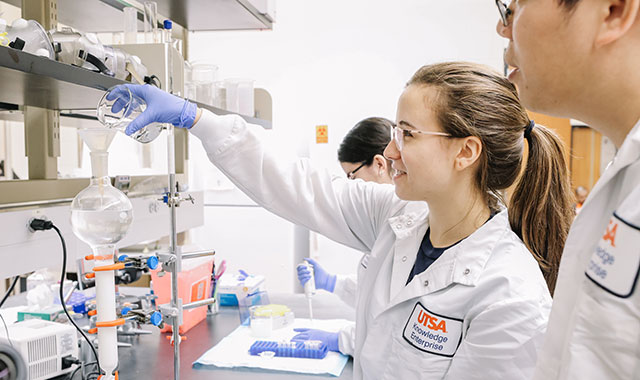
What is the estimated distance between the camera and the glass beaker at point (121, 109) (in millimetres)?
1088

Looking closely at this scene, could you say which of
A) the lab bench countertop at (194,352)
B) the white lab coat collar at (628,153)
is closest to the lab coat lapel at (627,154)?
the white lab coat collar at (628,153)

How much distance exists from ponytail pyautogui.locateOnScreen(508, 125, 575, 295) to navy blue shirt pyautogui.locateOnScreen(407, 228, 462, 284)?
228 millimetres

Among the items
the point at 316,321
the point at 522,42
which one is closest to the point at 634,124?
the point at 522,42

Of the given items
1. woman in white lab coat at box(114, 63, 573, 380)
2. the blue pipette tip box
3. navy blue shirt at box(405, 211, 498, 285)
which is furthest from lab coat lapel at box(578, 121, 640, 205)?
the blue pipette tip box

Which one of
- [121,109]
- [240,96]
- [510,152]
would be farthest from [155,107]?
[240,96]

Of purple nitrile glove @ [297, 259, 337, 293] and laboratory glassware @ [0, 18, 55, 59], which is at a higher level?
laboratory glassware @ [0, 18, 55, 59]

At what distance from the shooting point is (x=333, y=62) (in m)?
4.36

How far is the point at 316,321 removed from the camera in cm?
205

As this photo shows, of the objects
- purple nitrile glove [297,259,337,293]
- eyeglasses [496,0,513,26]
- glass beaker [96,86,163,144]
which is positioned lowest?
purple nitrile glove [297,259,337,293]

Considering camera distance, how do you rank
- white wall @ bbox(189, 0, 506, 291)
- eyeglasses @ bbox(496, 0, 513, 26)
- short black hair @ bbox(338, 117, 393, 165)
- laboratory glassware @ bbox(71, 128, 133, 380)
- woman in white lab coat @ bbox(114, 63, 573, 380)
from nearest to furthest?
eyeglasses @ bbox(496, 0, 513, 26), laboratory glassware @ bbox(71, 128, 133, 380), woman in white lab coat @ bbox(114, 63, 573, 380), short black hair @ bbox(338, 117, 393, 165), white wall @ bbox(189, 0, 506, 291)

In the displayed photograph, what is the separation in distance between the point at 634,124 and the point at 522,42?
18 centimetres

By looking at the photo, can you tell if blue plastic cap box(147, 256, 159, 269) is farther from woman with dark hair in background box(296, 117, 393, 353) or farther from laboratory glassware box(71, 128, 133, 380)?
woman with dark hair in background box(296, 117, 393, 353)

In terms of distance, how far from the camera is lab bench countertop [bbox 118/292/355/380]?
1517 mm

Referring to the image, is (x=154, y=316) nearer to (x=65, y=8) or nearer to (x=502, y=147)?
(x=502, y=147)
